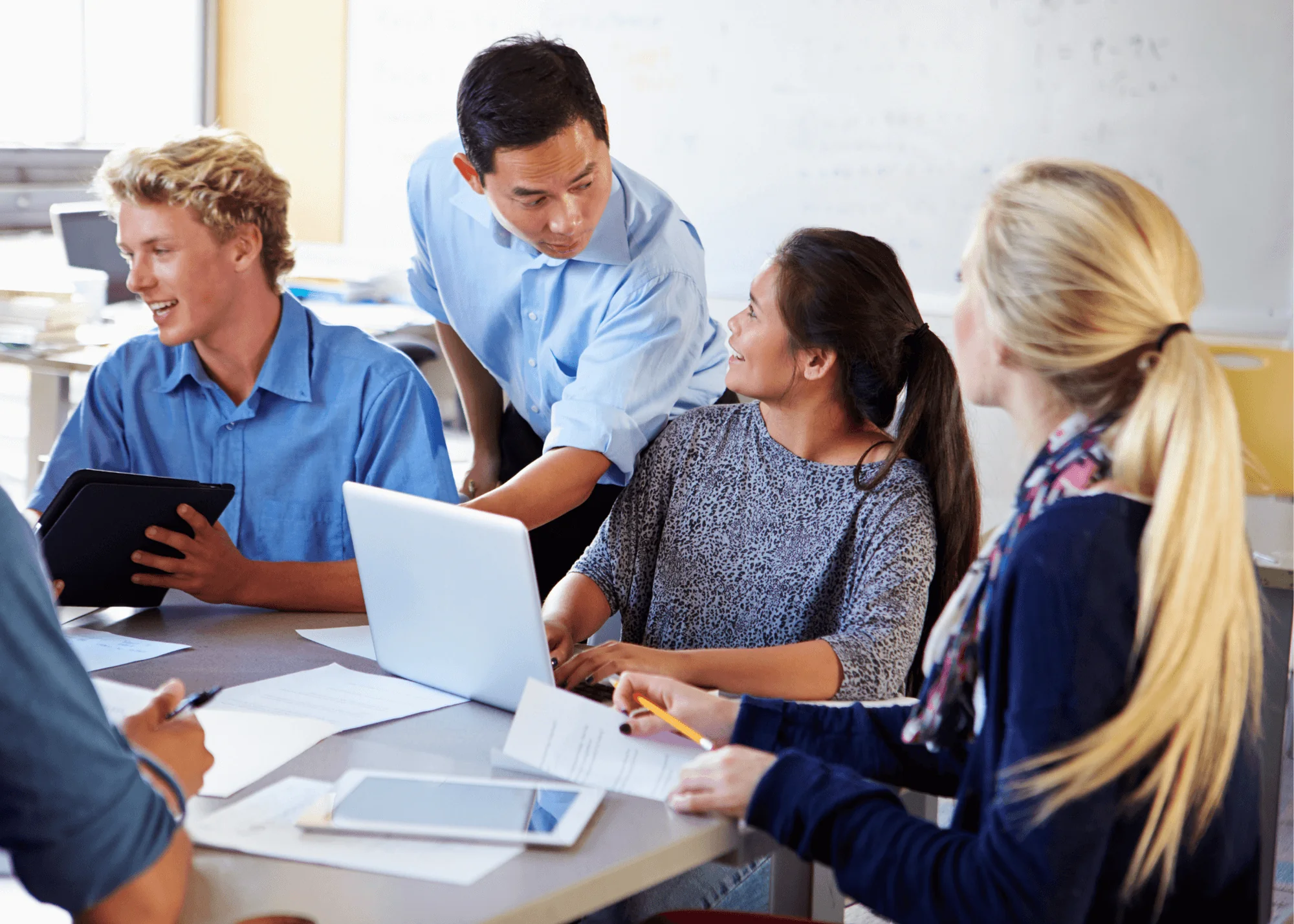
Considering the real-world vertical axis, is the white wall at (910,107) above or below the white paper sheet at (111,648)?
above

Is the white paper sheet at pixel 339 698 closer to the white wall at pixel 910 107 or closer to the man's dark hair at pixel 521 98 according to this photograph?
the man's dark hair at pixel 521 98

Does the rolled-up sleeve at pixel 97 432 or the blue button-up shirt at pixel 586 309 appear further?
the blue button-up shirt at pixel 586 309

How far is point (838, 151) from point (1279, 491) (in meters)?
1.82

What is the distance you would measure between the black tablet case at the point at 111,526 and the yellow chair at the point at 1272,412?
202 centimetres

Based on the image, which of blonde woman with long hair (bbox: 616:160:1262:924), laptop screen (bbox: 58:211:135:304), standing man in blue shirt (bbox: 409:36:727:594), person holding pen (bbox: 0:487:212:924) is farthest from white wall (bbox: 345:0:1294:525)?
person holding pen (bbox: 0:487:212:924)

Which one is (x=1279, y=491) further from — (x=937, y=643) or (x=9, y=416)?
(x=9, y=416)

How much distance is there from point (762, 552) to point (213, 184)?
899 millimetres

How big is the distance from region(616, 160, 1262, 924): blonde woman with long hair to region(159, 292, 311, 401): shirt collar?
0.96m

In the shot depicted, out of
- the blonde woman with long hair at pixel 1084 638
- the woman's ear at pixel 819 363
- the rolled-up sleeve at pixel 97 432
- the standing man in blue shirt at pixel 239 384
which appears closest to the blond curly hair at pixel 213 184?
the standing man in blue shirt at pixel 239 384

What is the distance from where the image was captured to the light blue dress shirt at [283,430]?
1.83m

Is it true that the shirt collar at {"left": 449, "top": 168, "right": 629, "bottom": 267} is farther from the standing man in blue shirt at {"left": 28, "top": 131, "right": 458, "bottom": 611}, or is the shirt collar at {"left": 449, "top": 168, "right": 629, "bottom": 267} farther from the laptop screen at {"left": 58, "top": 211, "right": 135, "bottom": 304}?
the laptop screen at {"left": 58, "top": 211, "right": 135, "bottom": 304}

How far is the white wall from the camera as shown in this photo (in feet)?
11.5

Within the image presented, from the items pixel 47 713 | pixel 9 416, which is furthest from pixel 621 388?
pixel 9 416

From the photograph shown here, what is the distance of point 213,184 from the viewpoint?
5.95 ft
